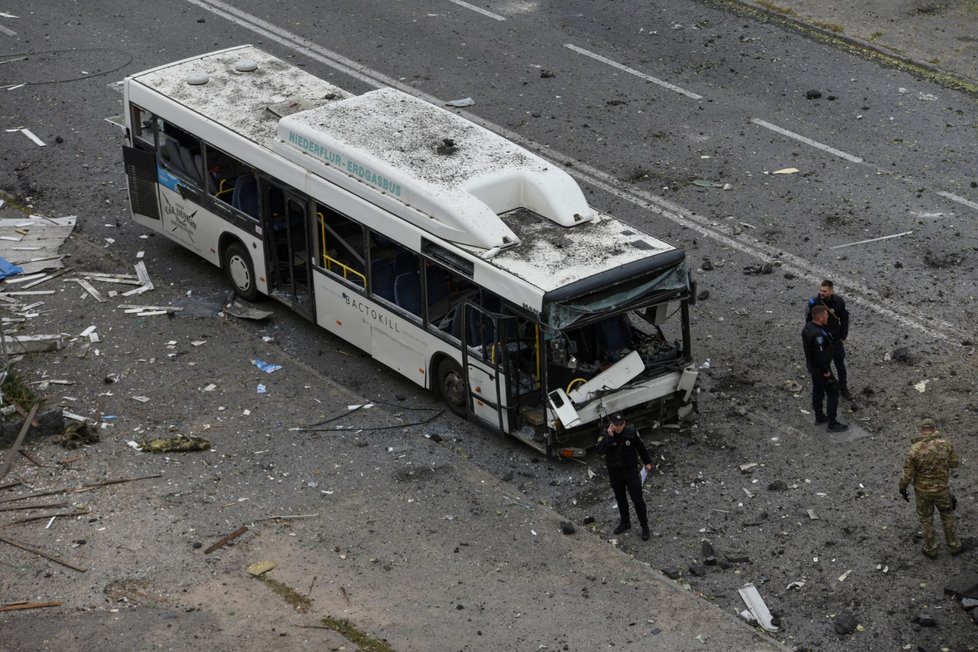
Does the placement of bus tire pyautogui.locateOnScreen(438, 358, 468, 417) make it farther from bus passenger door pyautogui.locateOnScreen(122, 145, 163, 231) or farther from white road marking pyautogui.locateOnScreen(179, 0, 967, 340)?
bus passenger door pyautogui.locateOnScreen(122, 145, 163, 231)

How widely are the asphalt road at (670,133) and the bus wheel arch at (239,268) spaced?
44 cm

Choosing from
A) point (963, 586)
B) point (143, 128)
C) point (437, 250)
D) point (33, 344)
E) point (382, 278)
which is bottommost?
point (33, 344)

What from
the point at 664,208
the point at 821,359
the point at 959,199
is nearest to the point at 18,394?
the point at 821,359

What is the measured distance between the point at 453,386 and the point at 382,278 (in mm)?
1422

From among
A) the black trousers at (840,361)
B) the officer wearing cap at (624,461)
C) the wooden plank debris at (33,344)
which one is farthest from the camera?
the wooden plank debris at (33,344)

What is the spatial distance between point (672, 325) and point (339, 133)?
13.5 ft

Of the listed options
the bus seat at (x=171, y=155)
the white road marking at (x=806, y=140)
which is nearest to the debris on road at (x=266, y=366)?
the bus seat at (x=171, y=155)

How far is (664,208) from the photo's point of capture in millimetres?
18734

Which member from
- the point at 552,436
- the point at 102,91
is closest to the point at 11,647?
the point at 552,436

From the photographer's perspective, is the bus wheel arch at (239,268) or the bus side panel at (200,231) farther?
the bus wheel arch at (239,268)

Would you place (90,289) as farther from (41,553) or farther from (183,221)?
(41,553)

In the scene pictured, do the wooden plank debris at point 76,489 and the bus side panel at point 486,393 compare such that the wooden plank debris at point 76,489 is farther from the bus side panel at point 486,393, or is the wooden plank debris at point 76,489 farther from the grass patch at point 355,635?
the bus side panel at point 486,393

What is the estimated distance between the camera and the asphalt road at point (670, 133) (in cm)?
1652

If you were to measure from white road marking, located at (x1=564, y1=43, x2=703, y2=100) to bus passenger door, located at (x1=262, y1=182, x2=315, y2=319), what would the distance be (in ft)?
26.8
